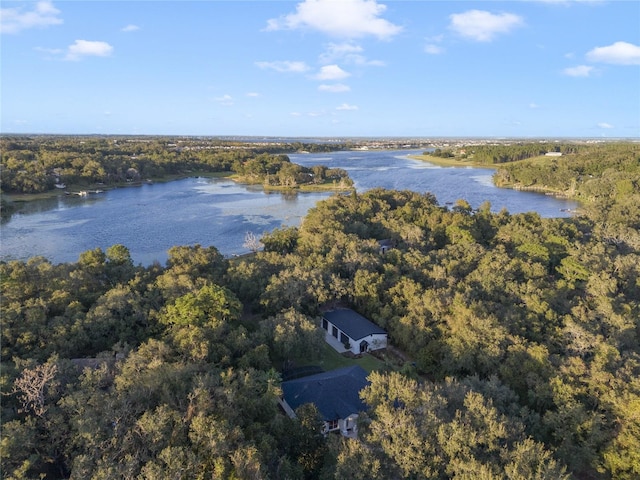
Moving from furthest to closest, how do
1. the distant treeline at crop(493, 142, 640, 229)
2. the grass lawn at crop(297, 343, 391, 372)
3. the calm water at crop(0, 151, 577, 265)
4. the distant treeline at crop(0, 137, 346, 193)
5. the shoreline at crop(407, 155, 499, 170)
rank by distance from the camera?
1. the shoreline at crop(407, 155, 499, 170)
2. the distant treeline at crop(0, 137, 346, 193)
3. the distant treeline at crop(493, 142, 640, 229)
4. the calm water at crop(0, 151, 577, 265)
5. the grass lawn at crop(297, 343, 391, 372)

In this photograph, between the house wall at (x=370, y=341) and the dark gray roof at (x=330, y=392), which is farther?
the house wall at (x=370, y=341)

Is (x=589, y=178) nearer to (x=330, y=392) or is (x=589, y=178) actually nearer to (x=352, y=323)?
(x=352, y=323)

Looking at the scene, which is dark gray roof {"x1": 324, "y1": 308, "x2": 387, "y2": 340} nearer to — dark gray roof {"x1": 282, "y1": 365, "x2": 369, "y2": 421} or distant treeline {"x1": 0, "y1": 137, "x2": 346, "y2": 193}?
dark gray roof {"x1": 282, "y1": 365, "x2": 369, "y2": 421}

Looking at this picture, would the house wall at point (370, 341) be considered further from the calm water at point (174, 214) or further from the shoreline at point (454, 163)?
the shoreline at point (454, 163)

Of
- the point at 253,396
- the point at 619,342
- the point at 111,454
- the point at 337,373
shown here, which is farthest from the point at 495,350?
the point at 111,454

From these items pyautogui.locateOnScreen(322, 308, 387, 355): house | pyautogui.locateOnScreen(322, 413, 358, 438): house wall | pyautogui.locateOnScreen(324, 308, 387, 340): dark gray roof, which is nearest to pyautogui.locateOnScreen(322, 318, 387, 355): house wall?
pyautogui.locateOnScreen(322, 308, 387, 355): house

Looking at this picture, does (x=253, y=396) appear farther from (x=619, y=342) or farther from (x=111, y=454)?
(x=619, y=342)

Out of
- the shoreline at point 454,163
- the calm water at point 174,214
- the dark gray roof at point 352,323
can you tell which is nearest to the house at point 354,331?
the dark gray roof at point 352,323
